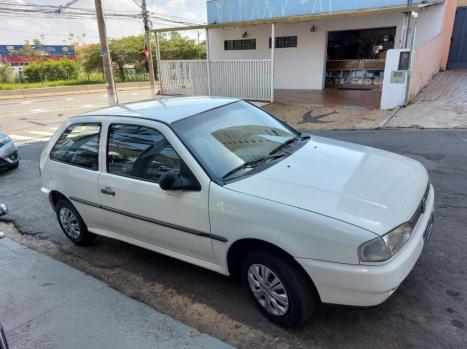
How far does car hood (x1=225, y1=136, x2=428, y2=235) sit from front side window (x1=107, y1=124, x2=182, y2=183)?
2.40 feet

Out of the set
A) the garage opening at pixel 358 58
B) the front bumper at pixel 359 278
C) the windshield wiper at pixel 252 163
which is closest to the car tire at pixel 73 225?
the windshield wiper at pixel 252 163

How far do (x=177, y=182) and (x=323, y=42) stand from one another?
14.7 meters

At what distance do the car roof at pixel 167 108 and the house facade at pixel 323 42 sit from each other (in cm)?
854

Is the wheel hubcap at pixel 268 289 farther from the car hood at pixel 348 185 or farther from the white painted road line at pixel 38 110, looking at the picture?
the white painted road line at pixel 38 110

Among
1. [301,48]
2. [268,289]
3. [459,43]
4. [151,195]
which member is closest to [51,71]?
[301,48]

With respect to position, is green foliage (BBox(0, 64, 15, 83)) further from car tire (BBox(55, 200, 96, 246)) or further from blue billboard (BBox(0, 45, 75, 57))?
car tire (BBox(55, 200, 96, 246))

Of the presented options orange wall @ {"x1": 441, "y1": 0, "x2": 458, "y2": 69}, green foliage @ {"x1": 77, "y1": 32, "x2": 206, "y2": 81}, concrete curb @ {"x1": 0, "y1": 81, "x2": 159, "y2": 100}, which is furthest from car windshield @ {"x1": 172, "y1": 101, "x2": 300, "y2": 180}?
green foliage @ {"x1": 77, "y1": 32, "x2": 206, "y2": 81}

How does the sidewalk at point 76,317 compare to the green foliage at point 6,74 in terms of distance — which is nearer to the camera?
the sidewalk at point 76,317

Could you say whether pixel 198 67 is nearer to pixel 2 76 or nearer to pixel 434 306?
pixel 434 306

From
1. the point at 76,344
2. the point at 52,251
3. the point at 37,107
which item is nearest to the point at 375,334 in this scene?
the point at 76,344

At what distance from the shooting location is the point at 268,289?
2738mm

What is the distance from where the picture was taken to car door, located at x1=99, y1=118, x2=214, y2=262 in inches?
116

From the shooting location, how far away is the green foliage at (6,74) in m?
30.9

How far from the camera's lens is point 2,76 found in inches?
1222
